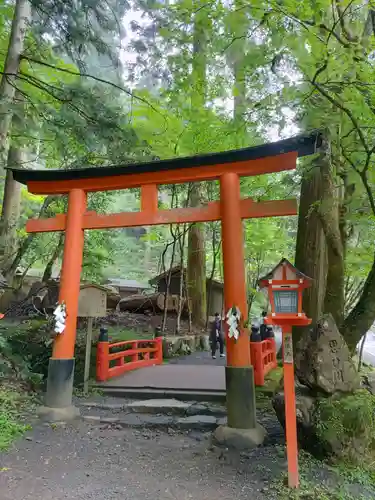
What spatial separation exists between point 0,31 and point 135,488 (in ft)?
35.9

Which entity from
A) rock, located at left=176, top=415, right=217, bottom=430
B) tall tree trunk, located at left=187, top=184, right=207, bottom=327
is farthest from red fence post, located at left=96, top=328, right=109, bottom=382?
tall tree trunk, located at left=187, top=184, right=207, bottom=327

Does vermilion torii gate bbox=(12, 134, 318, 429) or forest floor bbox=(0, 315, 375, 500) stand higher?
vermilion torii gate bbox=(12, 134, 318, 429)

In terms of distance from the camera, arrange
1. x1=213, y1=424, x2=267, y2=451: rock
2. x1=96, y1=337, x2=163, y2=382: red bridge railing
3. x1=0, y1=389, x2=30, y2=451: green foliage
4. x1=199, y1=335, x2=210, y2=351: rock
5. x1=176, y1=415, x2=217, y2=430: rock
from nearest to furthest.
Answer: x1=213, y1=424, x2=267, y2=451: rock, x1=0, y1=389, x2=30, y2=451: green foliage, x1=176, y1=415, x2=217, y2=430: rock, x1=96, y1=337, x2=163, y2=382: red bridge railing, x1=199, y1=335, x2=210, y2=351: rock

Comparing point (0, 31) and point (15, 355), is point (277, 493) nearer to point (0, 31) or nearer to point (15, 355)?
point (15, 355)

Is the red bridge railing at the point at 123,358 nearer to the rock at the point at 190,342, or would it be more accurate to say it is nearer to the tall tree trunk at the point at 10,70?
the rock at the point at 190,342

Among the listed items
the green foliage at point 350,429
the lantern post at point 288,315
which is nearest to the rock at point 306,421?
the green foliage at point 350,429

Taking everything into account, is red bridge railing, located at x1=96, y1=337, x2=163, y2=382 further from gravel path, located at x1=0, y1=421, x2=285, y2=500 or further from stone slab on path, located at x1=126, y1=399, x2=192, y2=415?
gravel path, located at x1=0, y1=421, x2=285, y2=500

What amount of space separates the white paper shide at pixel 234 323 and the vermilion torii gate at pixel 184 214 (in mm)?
86

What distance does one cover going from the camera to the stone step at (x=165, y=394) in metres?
6.76

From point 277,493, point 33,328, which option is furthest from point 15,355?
point 277,493

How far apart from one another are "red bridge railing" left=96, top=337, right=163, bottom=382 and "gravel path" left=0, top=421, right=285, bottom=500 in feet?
7.77

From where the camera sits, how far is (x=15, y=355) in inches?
314

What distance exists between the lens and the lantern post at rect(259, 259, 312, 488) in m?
3.83

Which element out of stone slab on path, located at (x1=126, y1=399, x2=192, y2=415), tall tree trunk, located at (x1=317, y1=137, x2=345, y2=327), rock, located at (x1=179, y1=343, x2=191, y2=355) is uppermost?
tall tree trunk, located at (x1=317, y1=137, x2=345, y2=327)
